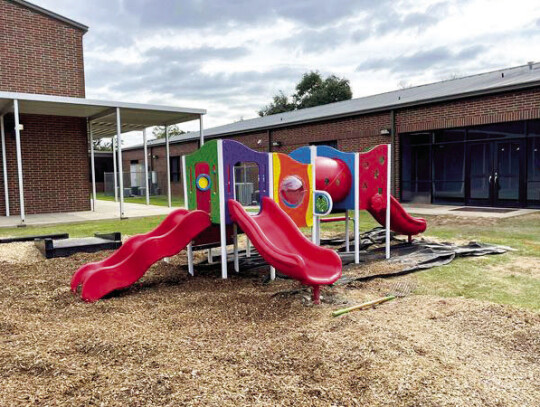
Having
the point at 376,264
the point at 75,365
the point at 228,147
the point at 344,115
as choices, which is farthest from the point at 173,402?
the point at 344,115

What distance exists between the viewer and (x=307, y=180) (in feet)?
18.8

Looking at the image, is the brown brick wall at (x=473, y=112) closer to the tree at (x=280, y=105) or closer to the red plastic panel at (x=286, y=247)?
the red plastic panel at (x=286, y=247)

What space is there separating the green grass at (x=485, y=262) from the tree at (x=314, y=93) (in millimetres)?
35106

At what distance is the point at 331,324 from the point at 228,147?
8.21 ft

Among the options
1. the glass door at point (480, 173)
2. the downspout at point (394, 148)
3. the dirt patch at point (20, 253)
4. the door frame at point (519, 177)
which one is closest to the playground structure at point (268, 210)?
the dirt patch at point (20, 253)

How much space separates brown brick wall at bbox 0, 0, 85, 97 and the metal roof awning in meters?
1.02

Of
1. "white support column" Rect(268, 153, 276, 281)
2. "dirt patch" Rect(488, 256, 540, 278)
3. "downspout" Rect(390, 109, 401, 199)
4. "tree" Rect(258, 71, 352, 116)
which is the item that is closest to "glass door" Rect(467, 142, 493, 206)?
"downspout" Rect(390, 109, 401, 199)

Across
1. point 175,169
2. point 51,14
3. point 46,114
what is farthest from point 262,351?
point 175,169

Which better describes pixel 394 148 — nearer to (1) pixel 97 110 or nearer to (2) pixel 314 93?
(1) pixel 97 110

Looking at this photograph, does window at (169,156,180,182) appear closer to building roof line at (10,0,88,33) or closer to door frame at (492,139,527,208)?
building roof line at (10,0,88,33)

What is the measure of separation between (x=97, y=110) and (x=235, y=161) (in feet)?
31.6

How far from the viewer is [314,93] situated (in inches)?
1786

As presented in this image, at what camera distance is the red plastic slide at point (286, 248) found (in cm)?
414

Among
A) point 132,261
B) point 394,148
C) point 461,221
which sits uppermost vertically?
point 394,148
